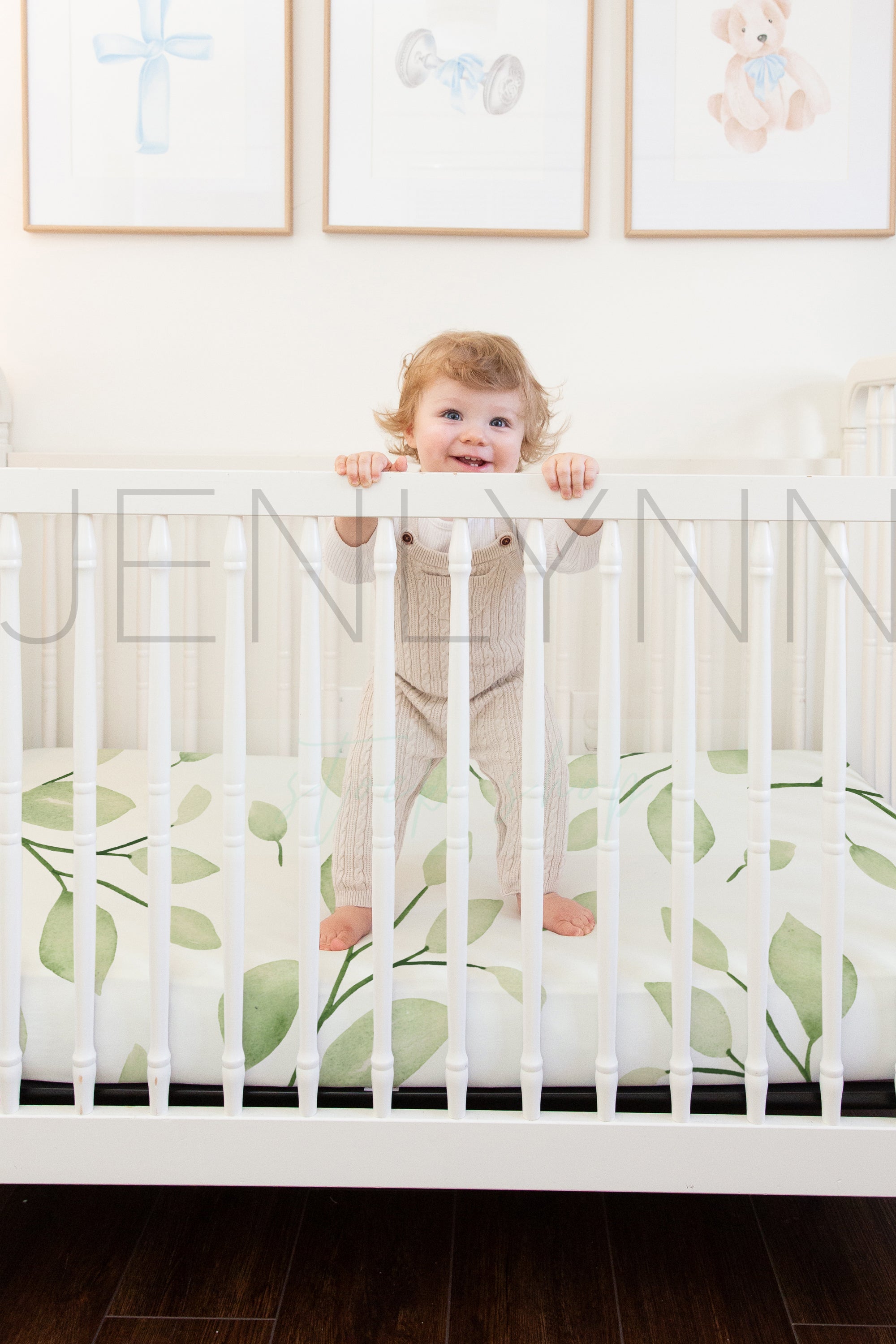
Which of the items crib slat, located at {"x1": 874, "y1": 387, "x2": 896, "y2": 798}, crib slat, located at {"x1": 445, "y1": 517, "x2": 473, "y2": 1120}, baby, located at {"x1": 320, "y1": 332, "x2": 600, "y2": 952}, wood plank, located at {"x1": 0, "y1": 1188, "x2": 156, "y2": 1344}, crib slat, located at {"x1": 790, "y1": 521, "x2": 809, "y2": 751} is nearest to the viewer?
crib slat, located at {"x1": 445, "y1": 517, "x2": 473, "y2": 1120}

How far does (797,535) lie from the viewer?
63.6 inches

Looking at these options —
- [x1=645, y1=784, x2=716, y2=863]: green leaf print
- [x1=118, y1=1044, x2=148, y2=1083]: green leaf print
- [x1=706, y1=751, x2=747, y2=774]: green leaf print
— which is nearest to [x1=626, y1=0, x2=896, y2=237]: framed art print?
A: [x1=706, y1=751, x2=747, y2=774]: green leaf print

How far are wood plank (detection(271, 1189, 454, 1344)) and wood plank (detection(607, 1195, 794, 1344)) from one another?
0.56 ft

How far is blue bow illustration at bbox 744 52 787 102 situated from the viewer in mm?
1585

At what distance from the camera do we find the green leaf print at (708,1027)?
0.90 m

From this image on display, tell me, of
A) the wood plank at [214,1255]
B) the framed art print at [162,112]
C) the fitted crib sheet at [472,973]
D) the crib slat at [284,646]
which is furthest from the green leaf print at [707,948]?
the framed art print at [162,112]

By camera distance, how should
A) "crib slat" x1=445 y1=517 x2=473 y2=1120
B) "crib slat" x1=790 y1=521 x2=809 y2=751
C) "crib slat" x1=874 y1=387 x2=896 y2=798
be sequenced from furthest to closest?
1. "crib slat" x1=790 y1=521 x2=809 y2=751
2. "crib slat" x1=874 y1=387 x2=896 y2=798
3. "crib slat" x1=445 y1=517 x2=473 y2=1120

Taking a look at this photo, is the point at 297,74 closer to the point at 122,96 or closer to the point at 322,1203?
the point at 122,96

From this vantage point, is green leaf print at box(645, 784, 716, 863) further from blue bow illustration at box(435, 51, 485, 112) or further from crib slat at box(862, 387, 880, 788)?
blue bow illustration at box(435, 51, 485, 112)

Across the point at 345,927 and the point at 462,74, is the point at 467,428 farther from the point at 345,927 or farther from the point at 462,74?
the point at 462,74

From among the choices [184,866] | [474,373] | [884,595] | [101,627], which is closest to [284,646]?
[101,627]

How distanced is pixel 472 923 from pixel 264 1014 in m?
0.22

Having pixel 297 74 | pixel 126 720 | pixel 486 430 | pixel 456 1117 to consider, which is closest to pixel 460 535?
pixel 486 430

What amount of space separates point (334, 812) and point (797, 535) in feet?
2.80
